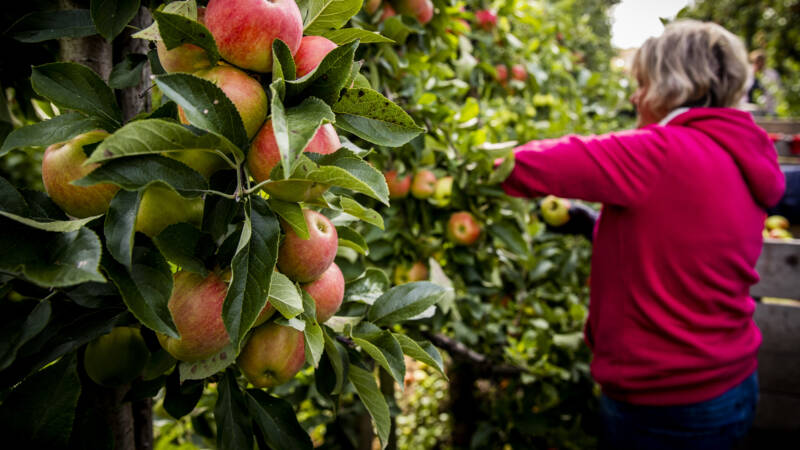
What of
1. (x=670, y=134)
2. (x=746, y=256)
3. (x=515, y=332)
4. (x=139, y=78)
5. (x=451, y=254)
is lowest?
(x=515, y=332)

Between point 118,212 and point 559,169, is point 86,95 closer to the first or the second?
point 118,212

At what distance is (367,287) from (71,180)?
0.45 m

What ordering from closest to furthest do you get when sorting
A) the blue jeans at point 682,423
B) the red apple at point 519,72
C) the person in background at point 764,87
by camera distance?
1. the blue jeans at point 682,423
2. the red apple at point 519,72
3. the person in background at point 764,87

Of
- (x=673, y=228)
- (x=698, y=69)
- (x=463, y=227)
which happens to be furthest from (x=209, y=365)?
(x=698, y=69)

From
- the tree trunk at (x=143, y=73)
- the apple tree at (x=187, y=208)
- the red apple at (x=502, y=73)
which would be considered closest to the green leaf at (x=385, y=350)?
the apple tree at (x=187, y=208)

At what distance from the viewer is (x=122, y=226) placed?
41 centimetres

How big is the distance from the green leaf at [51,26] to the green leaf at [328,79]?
11.7 inches

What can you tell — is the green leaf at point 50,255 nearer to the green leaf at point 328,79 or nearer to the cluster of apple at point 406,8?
the green leaf at point 328,79

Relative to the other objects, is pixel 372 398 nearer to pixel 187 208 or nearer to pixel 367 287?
pixel 367 287

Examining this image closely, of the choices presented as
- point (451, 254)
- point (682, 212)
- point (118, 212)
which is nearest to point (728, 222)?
point (682, 212)

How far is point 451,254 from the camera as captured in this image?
150 cm

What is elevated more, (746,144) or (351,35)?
(351,35)

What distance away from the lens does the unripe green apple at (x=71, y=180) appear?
47cm

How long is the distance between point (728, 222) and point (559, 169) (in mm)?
496
